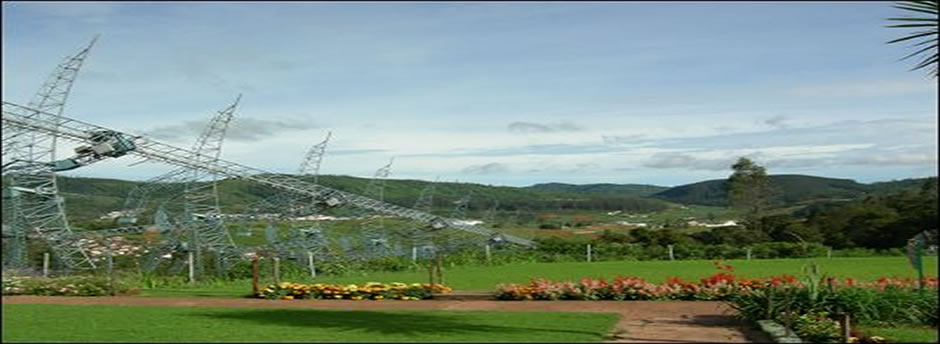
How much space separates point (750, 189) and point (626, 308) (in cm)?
3379

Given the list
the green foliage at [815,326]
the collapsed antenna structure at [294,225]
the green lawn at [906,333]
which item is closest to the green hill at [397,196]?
the collapsed antenna structure at [294,225]

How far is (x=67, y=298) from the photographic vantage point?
760 inches

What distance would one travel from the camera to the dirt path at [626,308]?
11812mm

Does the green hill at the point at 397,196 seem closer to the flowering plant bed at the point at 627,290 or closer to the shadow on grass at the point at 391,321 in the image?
the shadow on grass at the point at 391,321

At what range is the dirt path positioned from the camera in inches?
465

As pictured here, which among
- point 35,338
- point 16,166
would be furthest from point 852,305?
point 16,166

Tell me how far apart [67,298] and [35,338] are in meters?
8.56

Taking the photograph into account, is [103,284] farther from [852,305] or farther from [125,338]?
[852,305]

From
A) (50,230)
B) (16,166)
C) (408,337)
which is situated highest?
(16,166)

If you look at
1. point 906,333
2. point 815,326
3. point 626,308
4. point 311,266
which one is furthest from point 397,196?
point 906,333

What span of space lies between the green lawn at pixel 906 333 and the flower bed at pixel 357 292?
28.3ft

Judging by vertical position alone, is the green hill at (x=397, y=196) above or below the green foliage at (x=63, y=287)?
above

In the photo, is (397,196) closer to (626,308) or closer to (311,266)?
(311,266)

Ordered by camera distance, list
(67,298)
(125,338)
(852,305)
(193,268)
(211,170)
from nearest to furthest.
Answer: (125,338), (852,305), (67,298), (193,268), (211,170)
